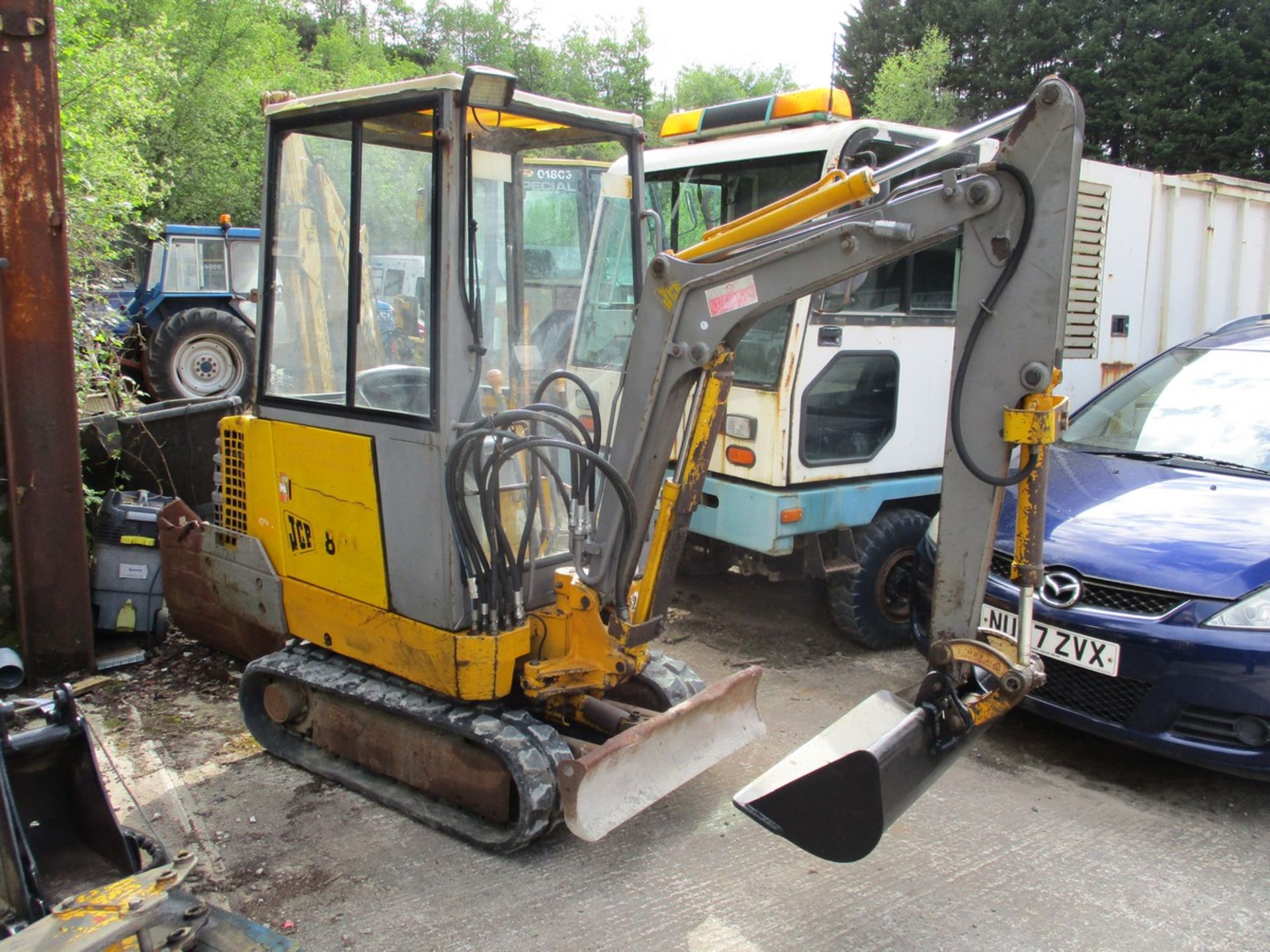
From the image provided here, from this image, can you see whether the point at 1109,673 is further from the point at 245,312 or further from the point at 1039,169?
the point at 245,312

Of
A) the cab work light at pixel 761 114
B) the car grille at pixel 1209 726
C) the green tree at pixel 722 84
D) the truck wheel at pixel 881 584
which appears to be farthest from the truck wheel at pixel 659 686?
the green tree at pixel 722 84

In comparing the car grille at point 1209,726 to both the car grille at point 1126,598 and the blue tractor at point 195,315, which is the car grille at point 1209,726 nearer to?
the car grille at point 1126,598

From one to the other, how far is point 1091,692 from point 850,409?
198 cm

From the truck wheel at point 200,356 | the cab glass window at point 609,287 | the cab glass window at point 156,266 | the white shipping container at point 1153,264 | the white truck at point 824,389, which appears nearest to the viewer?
the cab glass window at point 609,287

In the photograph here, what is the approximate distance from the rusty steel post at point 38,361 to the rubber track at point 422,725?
4.69 ft

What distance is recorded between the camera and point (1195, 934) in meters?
2.97

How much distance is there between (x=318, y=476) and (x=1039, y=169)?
2663mm

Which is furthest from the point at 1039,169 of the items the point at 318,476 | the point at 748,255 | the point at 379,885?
the point at 379,885

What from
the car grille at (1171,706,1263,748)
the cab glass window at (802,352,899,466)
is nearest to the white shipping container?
the cab glass window at (802,352,899,466)

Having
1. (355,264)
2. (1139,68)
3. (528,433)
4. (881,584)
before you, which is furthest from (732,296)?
(1139,68)

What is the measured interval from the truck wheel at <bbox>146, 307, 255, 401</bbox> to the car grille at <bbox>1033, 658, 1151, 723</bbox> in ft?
31.7

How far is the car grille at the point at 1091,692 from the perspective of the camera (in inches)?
145

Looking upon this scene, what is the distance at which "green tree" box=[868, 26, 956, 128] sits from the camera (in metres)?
26.5

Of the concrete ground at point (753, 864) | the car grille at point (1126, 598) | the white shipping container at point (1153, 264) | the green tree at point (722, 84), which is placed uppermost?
the green tree at point (722, 84)
